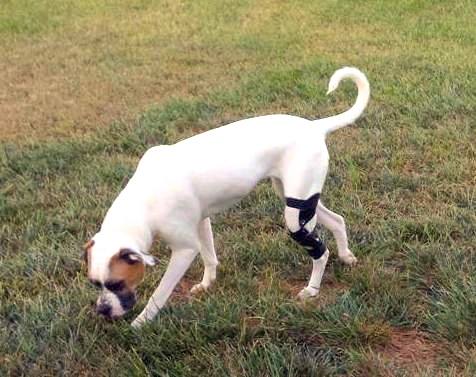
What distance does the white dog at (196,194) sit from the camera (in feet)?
10.9

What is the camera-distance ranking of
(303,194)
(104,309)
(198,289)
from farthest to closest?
1. (198,289)
2. (303,194)
3. (104,309)

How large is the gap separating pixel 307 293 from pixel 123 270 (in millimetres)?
1015

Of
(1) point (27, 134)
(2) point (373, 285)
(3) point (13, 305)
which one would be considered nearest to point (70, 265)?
(3) point (13, 305)

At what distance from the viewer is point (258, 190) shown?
16.8 ft

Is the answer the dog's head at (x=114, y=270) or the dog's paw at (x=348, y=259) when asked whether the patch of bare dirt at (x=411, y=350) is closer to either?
the dog's paw at (x=348, y=259)

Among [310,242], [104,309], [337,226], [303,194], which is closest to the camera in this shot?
[104,309]

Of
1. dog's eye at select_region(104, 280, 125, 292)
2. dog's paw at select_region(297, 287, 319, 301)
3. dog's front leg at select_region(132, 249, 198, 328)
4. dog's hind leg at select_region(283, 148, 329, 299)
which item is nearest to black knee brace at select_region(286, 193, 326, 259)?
dog's hind leg at select_region(283, 148, 329, 299)

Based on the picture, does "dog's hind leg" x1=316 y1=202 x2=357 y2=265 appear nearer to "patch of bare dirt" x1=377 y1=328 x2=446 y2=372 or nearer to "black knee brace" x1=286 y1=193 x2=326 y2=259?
"black knee brace" x1=286 y1=193 x2=326 y2=259

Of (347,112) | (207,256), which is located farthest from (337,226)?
(207,256)

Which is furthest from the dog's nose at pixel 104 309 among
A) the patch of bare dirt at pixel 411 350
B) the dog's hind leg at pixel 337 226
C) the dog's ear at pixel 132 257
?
the dog's hind leg at pixel 337 226

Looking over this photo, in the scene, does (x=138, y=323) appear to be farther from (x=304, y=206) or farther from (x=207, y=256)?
(x=304, y=206)

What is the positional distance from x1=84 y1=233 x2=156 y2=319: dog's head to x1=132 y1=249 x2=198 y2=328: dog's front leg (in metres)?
0.24

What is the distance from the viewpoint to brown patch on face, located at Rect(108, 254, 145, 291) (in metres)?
3.25

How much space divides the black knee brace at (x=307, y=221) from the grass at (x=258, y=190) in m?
0.25
